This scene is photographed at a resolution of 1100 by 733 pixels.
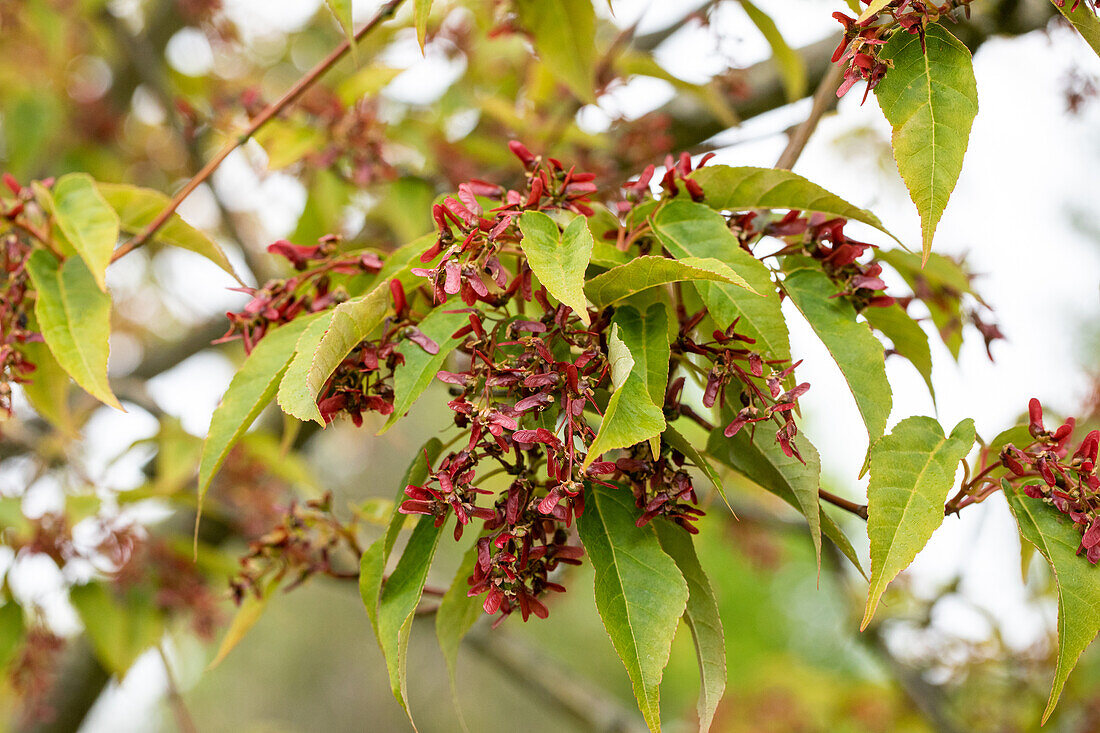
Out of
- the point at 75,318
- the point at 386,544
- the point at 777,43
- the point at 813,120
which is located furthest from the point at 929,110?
the point at 75,318

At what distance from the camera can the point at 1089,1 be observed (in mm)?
503

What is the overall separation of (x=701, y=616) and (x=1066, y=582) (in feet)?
0.68

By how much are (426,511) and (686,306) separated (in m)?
0.26

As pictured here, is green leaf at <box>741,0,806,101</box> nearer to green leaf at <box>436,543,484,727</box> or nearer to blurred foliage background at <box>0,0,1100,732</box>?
blurred foliage background at <box>0,0,1100,732</box>

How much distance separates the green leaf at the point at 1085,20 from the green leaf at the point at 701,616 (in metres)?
0.38

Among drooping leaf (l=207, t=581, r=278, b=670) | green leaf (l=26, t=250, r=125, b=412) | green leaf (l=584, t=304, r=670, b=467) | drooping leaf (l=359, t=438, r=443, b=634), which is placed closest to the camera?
green leaf (l=584, t=304, r=670, b=467)

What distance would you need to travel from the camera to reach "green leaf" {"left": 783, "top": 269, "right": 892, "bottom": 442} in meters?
0.51

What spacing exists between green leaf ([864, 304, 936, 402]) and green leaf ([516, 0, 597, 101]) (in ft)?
1.41

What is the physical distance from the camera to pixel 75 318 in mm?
661

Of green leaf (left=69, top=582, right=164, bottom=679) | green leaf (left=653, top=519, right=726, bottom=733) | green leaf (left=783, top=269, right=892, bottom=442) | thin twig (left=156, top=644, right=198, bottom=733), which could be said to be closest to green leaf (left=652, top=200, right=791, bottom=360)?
green leaf (left=783, top=269, right=892, bottom=442)

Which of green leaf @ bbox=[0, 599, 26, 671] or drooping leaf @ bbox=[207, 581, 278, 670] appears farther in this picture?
green leaf @ bbox=[0, 599, 26, 671]

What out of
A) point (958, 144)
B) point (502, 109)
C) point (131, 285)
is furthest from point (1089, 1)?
point (131, 285)

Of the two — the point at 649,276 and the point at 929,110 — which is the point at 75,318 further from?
the point at 929,110

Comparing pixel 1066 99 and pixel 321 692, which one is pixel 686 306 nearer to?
pixel 1066 99
